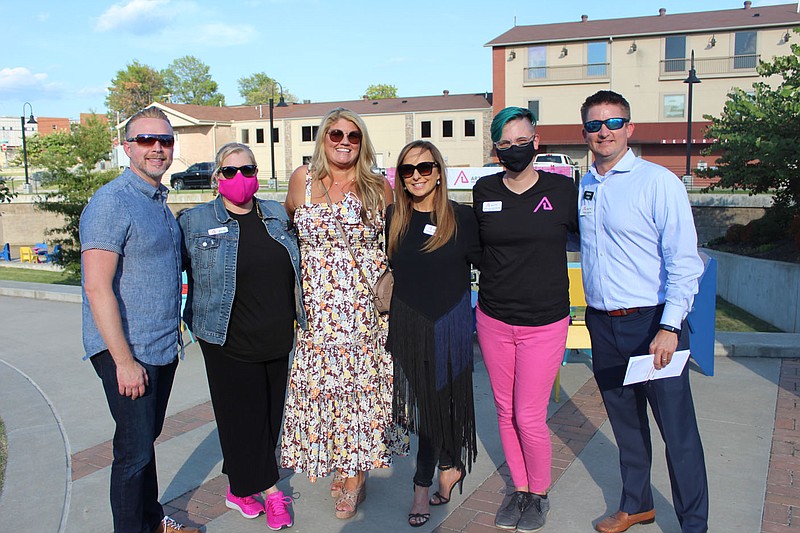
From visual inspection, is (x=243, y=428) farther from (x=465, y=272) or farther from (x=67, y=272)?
(x=67, y=272)

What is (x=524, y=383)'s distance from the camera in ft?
11.1

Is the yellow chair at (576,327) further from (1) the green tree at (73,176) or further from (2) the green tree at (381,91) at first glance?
(2) the green tree at (381,91)

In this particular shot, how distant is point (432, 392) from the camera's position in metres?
3.51

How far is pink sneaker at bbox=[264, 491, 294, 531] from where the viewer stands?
3.53 m

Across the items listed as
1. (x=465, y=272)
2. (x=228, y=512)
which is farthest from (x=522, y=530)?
(x=228, y=512)

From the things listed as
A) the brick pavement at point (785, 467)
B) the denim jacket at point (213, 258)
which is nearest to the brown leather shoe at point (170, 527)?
the denim jacket at point (213, 258)

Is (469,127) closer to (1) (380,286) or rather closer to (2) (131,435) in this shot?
(1) (380,286)

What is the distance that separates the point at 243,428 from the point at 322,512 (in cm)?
68

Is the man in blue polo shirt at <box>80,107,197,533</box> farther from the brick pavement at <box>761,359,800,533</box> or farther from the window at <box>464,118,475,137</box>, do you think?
the window at <box>464,118,475,137</box>

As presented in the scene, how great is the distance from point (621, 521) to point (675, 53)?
38918 millimetres

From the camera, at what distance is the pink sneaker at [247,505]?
364 cm

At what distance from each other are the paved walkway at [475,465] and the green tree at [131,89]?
270 feet

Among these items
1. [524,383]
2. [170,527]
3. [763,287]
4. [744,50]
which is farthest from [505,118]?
[744,50]

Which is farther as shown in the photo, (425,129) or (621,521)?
(425,129)
